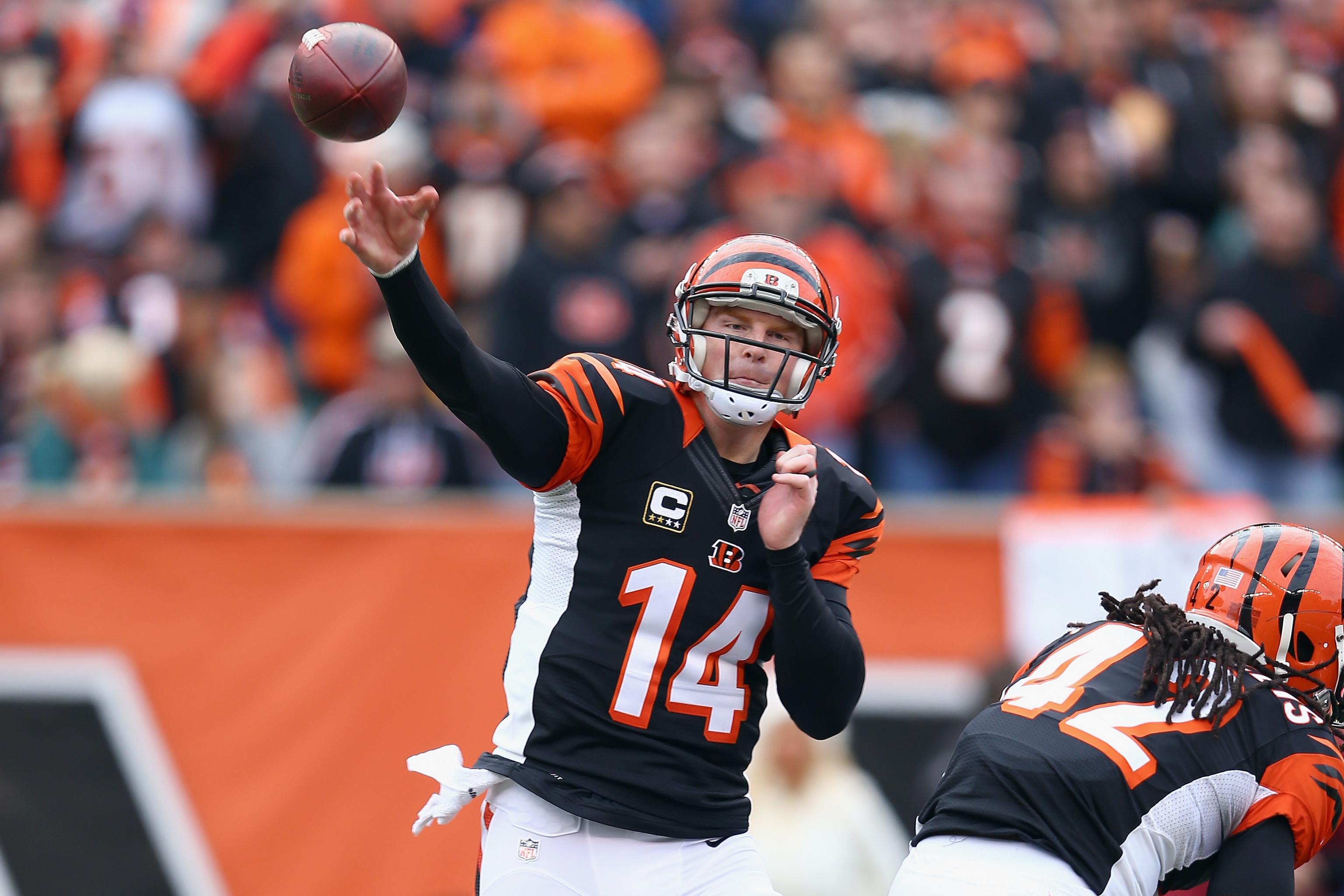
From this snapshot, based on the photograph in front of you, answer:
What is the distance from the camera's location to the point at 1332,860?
7.27 metres

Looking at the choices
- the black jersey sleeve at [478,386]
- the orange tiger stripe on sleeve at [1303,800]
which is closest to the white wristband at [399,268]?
the black jersey sleeve at [478,386]

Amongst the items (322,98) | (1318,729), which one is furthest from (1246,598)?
(322,98)

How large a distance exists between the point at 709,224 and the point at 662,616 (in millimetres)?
5353

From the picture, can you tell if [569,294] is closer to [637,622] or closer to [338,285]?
[338,285]

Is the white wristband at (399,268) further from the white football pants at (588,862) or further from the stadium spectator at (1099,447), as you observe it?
the stadium spectator at (1099,447)

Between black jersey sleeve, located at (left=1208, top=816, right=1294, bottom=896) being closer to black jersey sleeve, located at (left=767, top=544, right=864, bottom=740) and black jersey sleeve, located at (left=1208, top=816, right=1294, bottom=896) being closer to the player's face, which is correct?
black jersey sleeve, located at (left=767, top=544, right=864, bottom=740)

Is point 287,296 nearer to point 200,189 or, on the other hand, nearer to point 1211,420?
point 200,189

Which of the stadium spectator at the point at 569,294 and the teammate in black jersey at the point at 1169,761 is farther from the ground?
the stadium spectator at the point at 569,294

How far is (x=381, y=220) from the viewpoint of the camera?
11.8ft

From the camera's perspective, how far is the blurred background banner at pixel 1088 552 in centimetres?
711

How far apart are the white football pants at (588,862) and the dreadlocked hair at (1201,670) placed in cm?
104

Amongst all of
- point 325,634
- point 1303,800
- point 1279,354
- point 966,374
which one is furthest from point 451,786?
point 1279,354

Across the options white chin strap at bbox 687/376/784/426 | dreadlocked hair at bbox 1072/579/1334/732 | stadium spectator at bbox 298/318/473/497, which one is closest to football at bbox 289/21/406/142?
white chin strap at bbox 687/376/784/426

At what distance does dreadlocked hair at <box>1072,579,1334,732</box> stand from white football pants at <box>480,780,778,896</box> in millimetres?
1044
